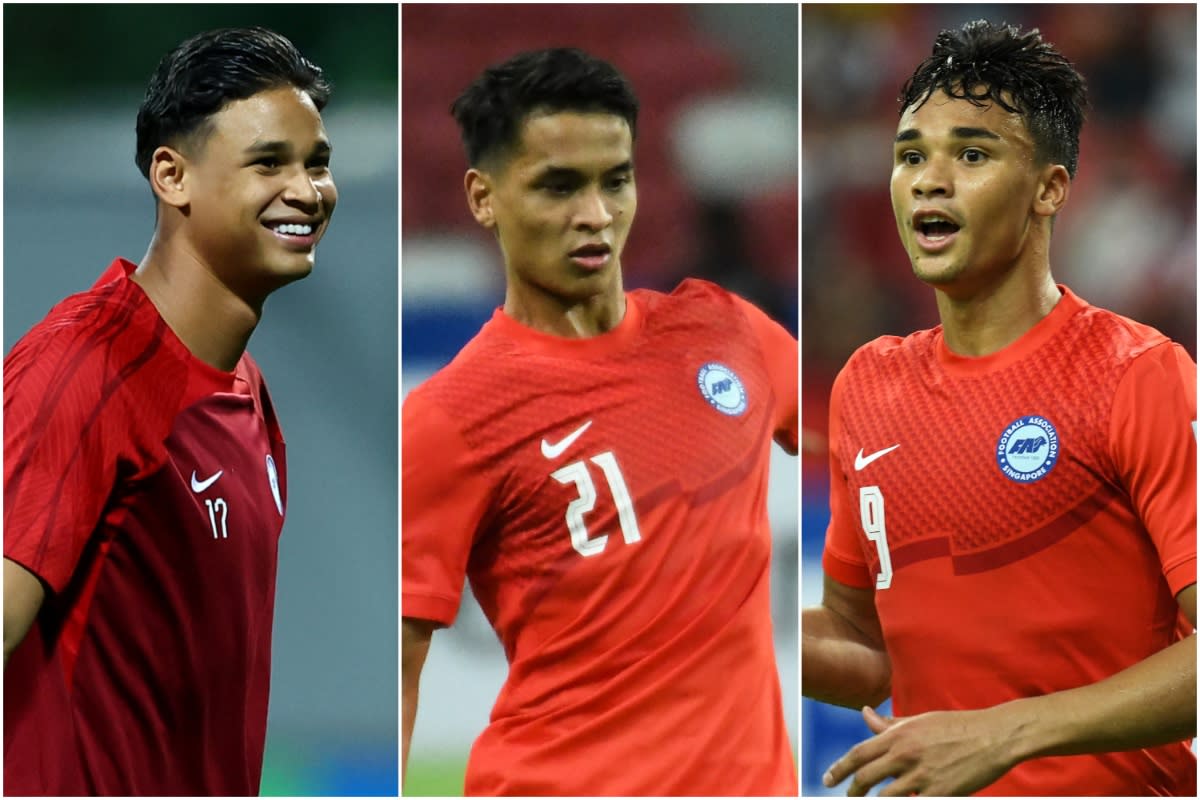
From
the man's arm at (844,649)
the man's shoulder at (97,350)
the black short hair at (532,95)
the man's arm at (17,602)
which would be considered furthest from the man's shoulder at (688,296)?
the man's arm at (17,602)

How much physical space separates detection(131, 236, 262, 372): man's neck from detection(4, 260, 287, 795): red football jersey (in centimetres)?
2

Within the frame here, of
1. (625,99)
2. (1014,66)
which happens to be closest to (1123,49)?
(1014,66)

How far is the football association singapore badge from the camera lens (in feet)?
6.64

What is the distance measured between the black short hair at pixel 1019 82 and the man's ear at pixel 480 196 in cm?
63

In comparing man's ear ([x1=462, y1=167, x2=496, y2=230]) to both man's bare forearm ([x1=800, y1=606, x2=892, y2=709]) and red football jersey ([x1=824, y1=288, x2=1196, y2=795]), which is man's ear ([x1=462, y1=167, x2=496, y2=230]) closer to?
red football jersey ([x1=824, y1=288, x2=1196, y2=795])

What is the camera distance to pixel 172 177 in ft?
6.86

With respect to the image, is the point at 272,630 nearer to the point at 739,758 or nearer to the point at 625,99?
the point at 739,758

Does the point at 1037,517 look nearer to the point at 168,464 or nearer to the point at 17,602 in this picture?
the point at 168,464

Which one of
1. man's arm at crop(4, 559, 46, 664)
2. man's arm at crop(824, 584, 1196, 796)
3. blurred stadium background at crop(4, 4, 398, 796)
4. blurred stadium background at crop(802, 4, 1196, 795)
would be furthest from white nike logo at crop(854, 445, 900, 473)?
man's arm at crop(4, 559, 46, 664)

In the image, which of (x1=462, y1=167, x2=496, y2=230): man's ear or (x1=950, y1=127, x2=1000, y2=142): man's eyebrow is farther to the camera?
(x1=462, y1=167, x2=496, y2=230): man's ear

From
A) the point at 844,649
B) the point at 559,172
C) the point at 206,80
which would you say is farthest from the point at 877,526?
the point at 206,80

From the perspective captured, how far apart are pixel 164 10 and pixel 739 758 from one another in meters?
1.48

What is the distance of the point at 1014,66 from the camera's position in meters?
2.07

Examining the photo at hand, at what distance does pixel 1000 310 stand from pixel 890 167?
359 mm
